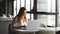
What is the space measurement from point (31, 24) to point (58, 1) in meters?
2.29

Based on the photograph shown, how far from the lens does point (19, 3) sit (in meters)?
6.12

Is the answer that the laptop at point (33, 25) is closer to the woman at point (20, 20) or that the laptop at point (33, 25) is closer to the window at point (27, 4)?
the woman at point (20, 20)

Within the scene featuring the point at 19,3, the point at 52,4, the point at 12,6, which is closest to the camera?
the point at 52,4

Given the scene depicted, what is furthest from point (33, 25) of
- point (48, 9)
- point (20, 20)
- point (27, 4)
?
point (27, 4)

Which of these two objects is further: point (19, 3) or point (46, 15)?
point (19, 3)

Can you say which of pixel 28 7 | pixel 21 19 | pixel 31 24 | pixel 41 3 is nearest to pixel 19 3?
pixel 28 7

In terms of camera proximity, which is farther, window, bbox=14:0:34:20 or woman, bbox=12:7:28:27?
window, bbox=14:0:34:20

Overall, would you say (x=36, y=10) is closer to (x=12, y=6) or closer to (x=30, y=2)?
(x=30, y=2)

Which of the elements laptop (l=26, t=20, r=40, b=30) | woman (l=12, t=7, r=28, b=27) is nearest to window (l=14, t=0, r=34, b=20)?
woman (l=12, t=7, r=28, b=27)

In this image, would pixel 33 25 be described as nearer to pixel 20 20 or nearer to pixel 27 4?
pixel 20 20

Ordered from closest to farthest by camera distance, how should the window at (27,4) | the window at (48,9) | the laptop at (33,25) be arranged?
1. the laptop at (33,25)
2. the window at (48,9)
3. the window at (27,4)

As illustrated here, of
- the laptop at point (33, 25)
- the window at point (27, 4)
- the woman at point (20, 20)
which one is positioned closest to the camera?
the laptop at point (33, 25)

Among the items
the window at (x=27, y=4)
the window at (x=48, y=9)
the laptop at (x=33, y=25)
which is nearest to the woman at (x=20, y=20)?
the laptop at (x=33, y=25)

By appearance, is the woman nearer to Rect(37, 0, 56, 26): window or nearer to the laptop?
the laptop
